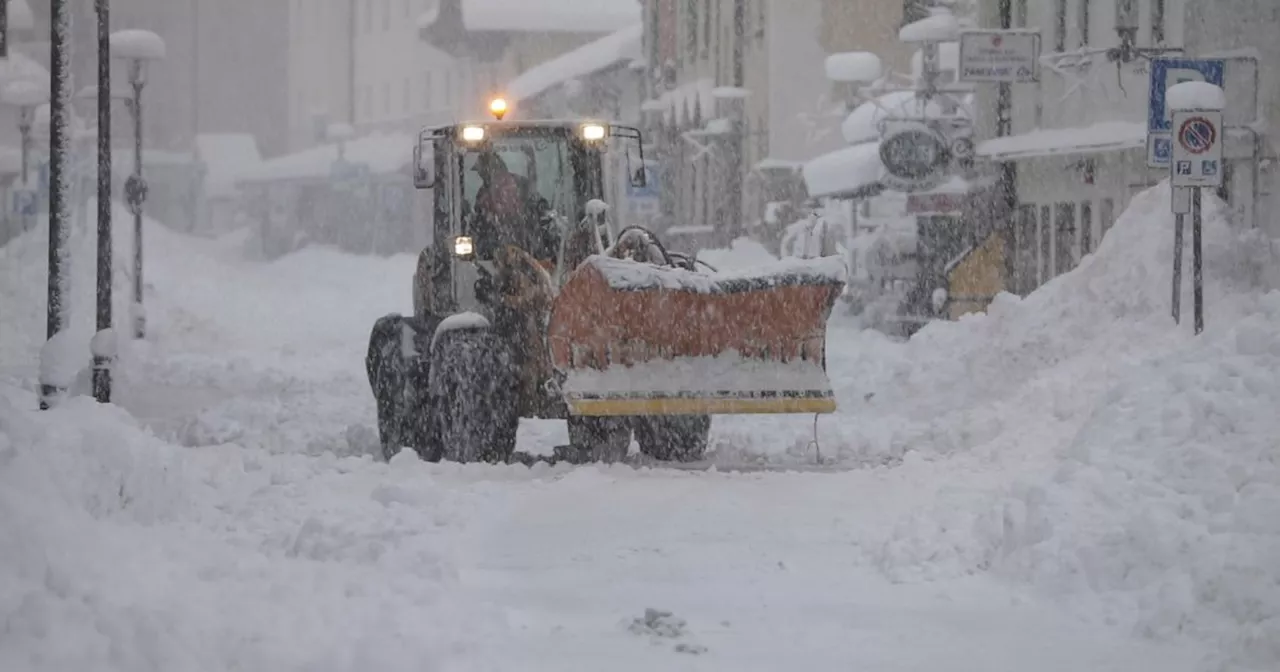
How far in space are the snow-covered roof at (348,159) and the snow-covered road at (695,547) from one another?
170 feet

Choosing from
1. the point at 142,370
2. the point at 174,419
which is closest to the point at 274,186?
the point at 142,370

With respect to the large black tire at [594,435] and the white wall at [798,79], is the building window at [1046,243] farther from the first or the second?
the large black tire at [594,435]

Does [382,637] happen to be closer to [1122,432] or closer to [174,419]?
[1122,432]

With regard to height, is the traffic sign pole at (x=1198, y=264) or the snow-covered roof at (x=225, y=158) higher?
the snow-covered roof at (x=225, y=158)

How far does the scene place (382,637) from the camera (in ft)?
23.7

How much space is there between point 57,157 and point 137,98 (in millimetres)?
10774

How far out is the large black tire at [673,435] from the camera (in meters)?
15.1

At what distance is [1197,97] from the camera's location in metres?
16.5

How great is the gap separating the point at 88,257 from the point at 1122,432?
1183 inches

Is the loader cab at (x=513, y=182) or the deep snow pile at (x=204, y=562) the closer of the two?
the deep snow pile at (x=204, y=562)

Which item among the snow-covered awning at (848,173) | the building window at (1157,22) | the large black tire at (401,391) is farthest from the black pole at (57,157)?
the snow-covered awning at (848,173)

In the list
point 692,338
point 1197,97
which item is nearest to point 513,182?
point 692,338

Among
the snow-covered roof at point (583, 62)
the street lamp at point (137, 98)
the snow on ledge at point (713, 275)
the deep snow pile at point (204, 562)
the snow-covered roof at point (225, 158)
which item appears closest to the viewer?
the deep snow pile at point (204, 562)

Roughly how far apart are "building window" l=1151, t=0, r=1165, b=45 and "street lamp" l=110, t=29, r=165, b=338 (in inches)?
525
